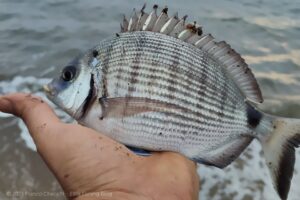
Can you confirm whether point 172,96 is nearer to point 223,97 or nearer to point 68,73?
point 223,97

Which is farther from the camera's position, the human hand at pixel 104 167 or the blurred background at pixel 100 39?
the blurred background at pixel 100 39

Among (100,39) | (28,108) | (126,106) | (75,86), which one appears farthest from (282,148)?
(100,39)

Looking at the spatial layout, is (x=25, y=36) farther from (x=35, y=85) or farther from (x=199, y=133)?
(x=199, y=133)

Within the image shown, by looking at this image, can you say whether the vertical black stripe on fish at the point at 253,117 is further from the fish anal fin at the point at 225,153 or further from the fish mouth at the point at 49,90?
the fish mouth at the point at 49,90

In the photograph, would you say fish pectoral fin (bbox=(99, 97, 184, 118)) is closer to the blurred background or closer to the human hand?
the human hand

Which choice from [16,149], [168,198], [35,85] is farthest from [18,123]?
[168,198]

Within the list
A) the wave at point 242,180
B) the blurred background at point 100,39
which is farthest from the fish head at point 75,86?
the wave at point 242,180

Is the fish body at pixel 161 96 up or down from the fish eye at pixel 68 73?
up
